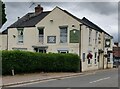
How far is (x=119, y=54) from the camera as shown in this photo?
286 ft

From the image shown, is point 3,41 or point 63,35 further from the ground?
point 63,35

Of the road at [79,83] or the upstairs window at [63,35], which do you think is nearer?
the road at [79,83]

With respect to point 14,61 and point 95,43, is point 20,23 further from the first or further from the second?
point 14,61

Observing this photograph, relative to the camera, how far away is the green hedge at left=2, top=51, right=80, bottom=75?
2294 cm

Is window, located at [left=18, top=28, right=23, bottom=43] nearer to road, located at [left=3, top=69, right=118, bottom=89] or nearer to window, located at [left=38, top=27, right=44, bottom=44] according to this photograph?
window, located at [left=38, top=27, right=44, bottom=44]

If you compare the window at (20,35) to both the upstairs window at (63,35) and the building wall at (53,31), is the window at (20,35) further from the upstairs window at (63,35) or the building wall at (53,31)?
the upstairs window at (63,35)

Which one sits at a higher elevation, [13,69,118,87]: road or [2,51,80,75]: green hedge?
→ [2,51,80,75]: green hedge

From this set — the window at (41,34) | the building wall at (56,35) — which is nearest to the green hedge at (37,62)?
the building wall at (56,35)

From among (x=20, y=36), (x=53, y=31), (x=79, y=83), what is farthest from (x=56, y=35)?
(x=79, y=83)

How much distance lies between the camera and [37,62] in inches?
1053

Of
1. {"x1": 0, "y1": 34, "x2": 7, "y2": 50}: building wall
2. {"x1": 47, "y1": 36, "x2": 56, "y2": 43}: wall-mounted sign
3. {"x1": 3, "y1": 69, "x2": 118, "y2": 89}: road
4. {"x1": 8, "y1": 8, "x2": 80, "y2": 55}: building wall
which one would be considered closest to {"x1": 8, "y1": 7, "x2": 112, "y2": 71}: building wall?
{"x1": 8, "y1": 8, "x2": 80, "y2": 55}: building wall

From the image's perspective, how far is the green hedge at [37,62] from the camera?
22938 millimetres

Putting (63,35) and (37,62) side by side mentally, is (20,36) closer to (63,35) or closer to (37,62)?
(63,35)

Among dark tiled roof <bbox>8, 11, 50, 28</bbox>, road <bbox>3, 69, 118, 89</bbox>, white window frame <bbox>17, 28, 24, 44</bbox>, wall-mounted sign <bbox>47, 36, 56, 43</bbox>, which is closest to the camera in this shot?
road <bbox>3, 69, 118, 89</bbox>
